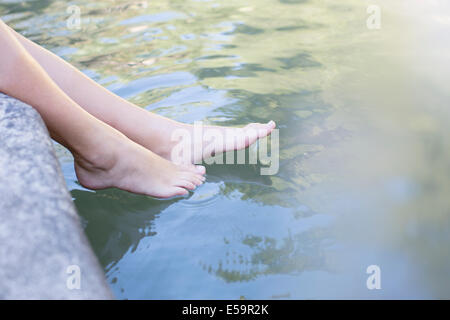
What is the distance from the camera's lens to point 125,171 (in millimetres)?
2209

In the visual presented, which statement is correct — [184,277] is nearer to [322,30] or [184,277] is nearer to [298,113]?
[298,113]

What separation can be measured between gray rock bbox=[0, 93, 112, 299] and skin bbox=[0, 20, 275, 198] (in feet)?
0.73

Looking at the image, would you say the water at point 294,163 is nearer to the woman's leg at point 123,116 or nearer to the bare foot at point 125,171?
the bare foot at point 125,171

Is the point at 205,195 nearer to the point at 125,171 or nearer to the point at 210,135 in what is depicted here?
the point at 125,171

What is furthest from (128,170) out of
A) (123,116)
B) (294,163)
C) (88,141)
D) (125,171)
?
(294,163)

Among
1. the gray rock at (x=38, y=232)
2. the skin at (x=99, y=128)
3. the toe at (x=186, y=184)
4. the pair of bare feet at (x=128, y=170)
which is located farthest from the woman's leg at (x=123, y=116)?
the gray rock at (x=38, y=232)

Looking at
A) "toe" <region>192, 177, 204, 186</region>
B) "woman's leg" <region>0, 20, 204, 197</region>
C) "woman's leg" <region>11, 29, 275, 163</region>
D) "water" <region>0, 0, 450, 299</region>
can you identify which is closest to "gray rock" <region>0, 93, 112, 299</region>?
"woman's leg" <region>0, 20, 204, 197</region>

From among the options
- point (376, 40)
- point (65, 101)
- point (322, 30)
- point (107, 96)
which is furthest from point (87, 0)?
point (65, 101)

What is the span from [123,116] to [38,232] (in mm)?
1138

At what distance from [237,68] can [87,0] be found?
336 cm

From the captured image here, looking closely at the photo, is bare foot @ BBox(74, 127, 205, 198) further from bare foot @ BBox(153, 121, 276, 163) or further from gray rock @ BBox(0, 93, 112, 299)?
gray rock @ BBox(0, 93, 112, 299)

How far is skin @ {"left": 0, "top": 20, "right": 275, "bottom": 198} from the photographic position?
1876mm

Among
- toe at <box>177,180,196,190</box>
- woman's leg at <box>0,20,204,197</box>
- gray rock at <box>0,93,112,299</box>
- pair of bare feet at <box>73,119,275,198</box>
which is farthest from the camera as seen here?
toe at <box>177,180,196,190</box>
